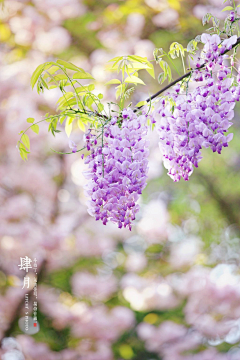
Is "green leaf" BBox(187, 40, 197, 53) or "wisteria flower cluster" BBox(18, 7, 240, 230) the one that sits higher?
"green leaf" BBox(187, 40, 197, 53)

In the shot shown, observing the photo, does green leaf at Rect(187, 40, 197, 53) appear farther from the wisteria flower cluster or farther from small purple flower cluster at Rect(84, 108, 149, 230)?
small purple flower cluster at Rect(84, 108, 149, 230)

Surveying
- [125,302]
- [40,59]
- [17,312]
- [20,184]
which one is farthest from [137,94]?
[17,312]

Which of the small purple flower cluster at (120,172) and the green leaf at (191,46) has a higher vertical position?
the green leaf at (191,46)

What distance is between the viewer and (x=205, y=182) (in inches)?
83.0

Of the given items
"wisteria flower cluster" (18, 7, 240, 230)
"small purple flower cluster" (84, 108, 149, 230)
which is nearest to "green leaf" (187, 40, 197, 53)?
"wisteria flower cluster" (18, 7, 240, 230)

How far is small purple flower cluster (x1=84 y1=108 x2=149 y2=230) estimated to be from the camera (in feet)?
1.78

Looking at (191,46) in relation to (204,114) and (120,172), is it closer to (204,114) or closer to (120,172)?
(204,114)

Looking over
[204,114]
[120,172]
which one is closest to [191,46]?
[204,114]

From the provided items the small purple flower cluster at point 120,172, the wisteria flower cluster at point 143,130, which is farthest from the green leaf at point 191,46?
the small purple flower cluster at point 120,172

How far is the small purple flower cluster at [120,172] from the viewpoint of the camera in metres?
0.54

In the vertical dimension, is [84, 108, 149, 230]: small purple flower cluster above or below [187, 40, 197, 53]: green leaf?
below

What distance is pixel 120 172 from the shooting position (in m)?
0.55

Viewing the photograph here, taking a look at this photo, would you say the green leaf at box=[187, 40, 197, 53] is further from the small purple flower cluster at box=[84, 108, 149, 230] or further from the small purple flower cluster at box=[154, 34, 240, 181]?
the small purple flower cluster at box=[84, 108, 149, 230]

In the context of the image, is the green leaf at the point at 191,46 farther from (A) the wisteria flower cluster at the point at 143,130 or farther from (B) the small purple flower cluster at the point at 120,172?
(B) the small purple flower cluster at the point at 120,172
